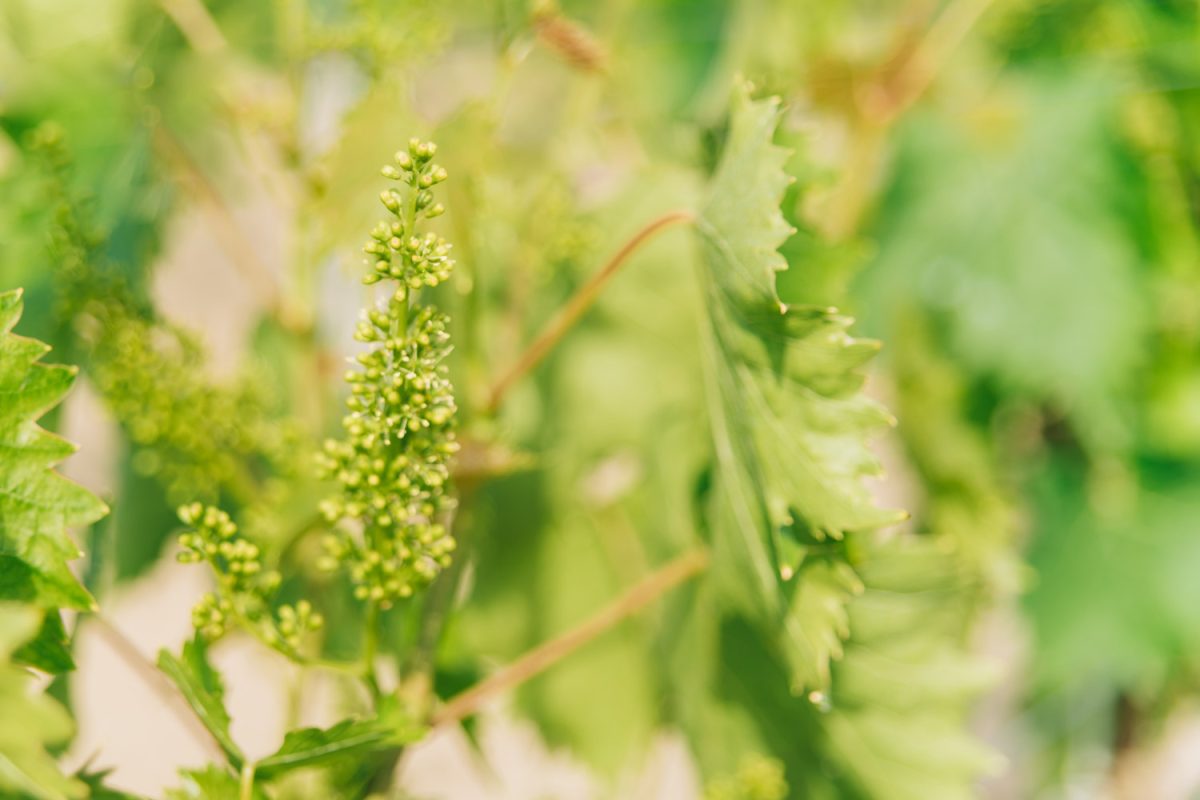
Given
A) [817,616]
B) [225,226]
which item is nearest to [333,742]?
[817,616]

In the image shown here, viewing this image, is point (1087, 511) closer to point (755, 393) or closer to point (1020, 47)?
point (1020, 47)

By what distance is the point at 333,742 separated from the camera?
0.27 metres

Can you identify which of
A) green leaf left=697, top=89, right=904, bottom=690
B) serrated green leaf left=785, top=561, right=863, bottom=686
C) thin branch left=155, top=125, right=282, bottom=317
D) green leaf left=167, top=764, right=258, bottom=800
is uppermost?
thin branch left=155, top=125, right=282, bottom=317

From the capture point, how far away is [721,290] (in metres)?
0.30

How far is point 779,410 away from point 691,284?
209mm

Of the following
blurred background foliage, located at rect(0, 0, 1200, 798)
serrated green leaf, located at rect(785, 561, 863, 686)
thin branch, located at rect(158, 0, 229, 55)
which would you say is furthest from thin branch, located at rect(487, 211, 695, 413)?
thin branch, located at rect(158, 0, 229, 55)

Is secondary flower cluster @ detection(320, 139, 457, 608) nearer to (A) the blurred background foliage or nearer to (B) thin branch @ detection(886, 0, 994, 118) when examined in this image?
(A) the blurred background foliage

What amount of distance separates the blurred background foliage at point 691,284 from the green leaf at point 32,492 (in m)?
0.10

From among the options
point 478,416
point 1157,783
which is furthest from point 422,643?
point 1157,783

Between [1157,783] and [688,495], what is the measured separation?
54cm

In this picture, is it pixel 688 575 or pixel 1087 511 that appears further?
pixel 1087 511

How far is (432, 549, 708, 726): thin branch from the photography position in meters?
0.34

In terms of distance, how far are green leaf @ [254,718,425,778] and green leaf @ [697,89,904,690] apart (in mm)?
109

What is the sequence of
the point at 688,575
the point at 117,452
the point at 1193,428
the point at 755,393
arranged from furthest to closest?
the point at 1193,428 < the point at 117,452 < the point at 688,575 < the point at 755,393
